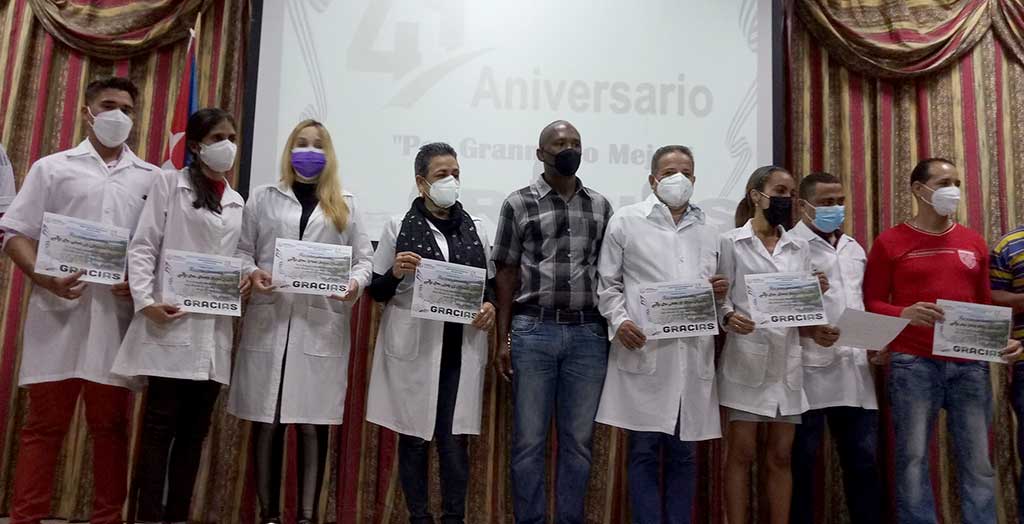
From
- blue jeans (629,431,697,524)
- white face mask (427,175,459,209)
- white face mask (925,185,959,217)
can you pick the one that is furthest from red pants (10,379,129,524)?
white face mask (925,185,959,217)

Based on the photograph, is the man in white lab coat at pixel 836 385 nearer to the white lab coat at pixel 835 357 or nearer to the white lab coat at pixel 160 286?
the white lab coat at pixel 835 357

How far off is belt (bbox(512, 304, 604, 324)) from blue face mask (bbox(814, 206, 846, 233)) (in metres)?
1.10

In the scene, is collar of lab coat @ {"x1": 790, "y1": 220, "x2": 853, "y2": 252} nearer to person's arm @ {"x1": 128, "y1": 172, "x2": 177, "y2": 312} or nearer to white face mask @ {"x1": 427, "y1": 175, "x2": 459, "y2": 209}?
white face mask @ {"x1": 427, "y1": 175, "x2": 459, "y2": 209}

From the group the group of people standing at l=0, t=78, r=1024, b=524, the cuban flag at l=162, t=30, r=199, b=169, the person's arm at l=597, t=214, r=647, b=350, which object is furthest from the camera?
the cuban flag at l=162, t=30, r=199, b=169

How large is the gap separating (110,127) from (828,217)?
114 inches

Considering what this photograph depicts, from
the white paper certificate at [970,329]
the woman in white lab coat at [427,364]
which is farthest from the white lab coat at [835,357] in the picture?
the woman in white lab coat at [427,364]

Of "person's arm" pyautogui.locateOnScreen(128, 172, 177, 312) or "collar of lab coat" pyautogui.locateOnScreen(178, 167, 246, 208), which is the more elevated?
"collar of lab coat" pyautogui.locateOnScreen(178, 167, 246, 208)

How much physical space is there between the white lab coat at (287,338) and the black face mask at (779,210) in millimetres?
1633

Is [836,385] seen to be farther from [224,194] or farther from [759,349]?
[224,194]

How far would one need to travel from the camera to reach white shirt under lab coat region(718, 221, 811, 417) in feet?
9.65

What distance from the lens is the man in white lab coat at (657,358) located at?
287cm

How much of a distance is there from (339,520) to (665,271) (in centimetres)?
200

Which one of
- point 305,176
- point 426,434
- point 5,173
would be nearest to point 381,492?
point 426,434

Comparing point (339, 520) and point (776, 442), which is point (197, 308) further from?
point (776, 442)
